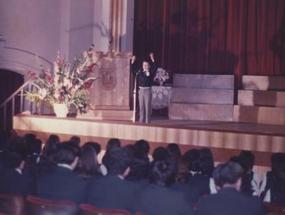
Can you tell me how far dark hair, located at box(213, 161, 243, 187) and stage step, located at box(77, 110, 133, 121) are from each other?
623 cm

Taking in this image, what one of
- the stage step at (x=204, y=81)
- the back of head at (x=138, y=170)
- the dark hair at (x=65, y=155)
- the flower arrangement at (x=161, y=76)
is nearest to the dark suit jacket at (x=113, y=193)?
the back of head at (x=138, y=170)

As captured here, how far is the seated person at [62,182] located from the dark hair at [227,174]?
43.0 inches

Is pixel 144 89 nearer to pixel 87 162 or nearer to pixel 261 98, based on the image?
pixel 261 98

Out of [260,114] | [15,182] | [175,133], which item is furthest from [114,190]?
[260,114]

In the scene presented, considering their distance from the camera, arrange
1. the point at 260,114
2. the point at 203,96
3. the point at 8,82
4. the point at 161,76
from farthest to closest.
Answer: the point at 8,82 → the point at 161,76 → the point at 203,96 → the point at 260,114

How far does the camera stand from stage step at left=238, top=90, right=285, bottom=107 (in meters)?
11.5

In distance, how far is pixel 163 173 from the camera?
173 inches

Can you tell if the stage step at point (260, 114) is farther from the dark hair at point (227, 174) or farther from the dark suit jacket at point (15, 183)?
the dark hair at point (227, 174)

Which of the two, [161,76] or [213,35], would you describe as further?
[213,35]

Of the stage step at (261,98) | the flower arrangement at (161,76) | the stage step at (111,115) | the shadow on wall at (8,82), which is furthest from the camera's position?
the shadow on wall at (8,82)

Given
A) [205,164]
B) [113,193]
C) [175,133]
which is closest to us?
[113,193]

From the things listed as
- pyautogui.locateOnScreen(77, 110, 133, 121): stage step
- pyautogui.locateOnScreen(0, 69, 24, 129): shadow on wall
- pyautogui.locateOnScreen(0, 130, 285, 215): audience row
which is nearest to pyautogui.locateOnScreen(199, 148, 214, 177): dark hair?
pyautogui.locateOnScreen(0, 130, 285, 215): audience row

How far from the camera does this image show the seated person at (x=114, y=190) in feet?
15.0

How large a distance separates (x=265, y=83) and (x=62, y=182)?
7921 millimetres
